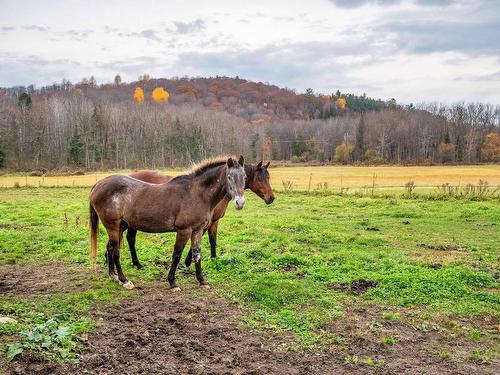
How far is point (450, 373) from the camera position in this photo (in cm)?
531

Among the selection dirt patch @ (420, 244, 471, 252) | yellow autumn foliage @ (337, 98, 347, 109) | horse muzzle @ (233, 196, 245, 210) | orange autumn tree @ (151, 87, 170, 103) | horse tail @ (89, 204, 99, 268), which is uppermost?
orange autumn tree @ (151, 87, 170, 103)

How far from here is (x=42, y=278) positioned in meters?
8.83

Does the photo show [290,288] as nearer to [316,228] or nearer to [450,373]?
[450,373]

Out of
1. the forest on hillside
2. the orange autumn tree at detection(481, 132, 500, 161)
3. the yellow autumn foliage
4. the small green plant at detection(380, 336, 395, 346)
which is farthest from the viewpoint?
the yellow autumn foliage

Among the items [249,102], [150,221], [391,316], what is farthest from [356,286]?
[249,102]

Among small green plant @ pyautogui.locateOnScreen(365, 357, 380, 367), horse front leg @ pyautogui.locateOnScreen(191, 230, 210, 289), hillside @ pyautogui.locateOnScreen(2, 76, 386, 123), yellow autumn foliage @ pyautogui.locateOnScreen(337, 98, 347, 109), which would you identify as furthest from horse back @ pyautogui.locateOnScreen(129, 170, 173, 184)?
yellow autumn foliage @ pyautogui.locateOnScreen(337, 98, 347, 109)

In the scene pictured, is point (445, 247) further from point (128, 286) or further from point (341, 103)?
point (341, 103)

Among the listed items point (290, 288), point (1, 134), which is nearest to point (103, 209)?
point (290, 288)

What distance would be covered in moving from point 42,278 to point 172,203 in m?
3.20

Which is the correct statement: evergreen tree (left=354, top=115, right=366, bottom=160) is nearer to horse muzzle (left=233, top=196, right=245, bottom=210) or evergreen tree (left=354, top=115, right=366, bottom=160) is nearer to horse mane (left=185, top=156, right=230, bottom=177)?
horse mane (left=185, top=156, right=230, bottom=177)

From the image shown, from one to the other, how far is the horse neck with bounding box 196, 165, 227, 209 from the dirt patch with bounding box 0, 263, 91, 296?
2.94m

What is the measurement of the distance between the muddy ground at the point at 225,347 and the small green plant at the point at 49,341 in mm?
152

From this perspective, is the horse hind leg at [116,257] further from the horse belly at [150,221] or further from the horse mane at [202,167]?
the horse mane at [202,167]

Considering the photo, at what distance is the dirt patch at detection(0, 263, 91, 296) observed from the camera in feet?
26.4
